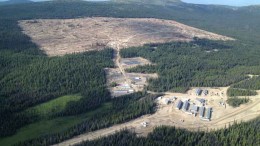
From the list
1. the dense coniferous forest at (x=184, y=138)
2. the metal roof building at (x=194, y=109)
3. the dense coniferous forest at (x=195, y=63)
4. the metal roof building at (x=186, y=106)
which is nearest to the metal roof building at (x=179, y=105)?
the metal roof building at (x=186, y=106)

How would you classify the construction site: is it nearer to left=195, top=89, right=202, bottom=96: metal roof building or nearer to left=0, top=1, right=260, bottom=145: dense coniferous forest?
left=195, top=89, right=202, bottom=96: metal roof building

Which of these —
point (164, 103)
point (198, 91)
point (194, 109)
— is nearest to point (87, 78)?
point (164, 103)

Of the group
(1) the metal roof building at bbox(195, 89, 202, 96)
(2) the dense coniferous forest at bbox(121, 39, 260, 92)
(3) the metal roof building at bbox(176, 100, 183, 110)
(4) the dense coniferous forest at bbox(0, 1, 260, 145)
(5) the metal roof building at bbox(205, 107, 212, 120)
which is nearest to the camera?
(4) the dense coniferous forest at bbox(0, 1, 260, 145)

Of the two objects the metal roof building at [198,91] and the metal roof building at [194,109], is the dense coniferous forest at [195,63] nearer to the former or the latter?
the metal roof building at [198,91]

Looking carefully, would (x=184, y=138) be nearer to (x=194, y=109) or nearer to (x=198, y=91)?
(x=194, y=109)

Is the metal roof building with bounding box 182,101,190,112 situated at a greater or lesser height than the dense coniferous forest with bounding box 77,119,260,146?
lesser

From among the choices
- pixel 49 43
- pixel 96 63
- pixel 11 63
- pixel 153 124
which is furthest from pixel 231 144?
pixel 49 43

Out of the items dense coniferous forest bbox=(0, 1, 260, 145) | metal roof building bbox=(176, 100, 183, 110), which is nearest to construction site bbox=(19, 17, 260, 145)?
metal roof building bbox=(176, 100, 183, 110)

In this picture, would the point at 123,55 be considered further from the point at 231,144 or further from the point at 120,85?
the point at 231,144

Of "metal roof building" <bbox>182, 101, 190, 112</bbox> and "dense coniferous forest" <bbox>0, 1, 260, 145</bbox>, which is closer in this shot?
"dense coniferous forest" <bbox>0, 1, 260, 145</bbox>
